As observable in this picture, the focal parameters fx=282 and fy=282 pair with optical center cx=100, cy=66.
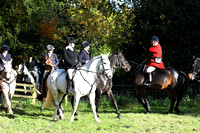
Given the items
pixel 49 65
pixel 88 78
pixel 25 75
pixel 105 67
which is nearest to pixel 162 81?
pixel 105 67

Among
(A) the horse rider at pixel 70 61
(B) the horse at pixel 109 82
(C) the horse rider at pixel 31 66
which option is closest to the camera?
(A) the horse rider at pixel 70 61

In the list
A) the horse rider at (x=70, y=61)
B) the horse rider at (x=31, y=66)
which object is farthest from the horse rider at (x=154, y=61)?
the horse rider at (x=31, y=66)

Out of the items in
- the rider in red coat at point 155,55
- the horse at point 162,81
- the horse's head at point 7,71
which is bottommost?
the horse at point 162,81

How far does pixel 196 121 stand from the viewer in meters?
9.07

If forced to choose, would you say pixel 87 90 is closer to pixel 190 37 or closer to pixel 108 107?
pixel 108 107

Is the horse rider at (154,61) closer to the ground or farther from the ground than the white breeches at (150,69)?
farther from the ground

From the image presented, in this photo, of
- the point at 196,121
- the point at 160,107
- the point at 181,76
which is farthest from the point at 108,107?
the point at 196,121

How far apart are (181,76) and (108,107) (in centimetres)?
360

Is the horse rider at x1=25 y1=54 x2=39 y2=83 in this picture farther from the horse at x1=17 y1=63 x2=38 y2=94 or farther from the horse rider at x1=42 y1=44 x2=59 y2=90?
the horse rider at x1=42 y1=44 x2=59 y2=90

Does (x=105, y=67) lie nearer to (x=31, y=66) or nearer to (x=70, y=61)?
(x=70, y=61)

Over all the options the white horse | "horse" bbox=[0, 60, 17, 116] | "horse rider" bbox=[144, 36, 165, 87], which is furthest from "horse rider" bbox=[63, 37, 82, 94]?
"horse rider" bbox=[144, 36, 165, 87]

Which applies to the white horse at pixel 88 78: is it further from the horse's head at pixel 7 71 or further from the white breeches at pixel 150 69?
the white breeches at pixel 150 69

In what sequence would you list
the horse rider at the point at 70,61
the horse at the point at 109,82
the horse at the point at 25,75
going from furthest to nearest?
the horse at the point at 25,75 < the horse at the point at 109,82 < the horse rider at the point at 70,61

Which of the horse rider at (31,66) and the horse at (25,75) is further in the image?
the horse rider at (31,66)
